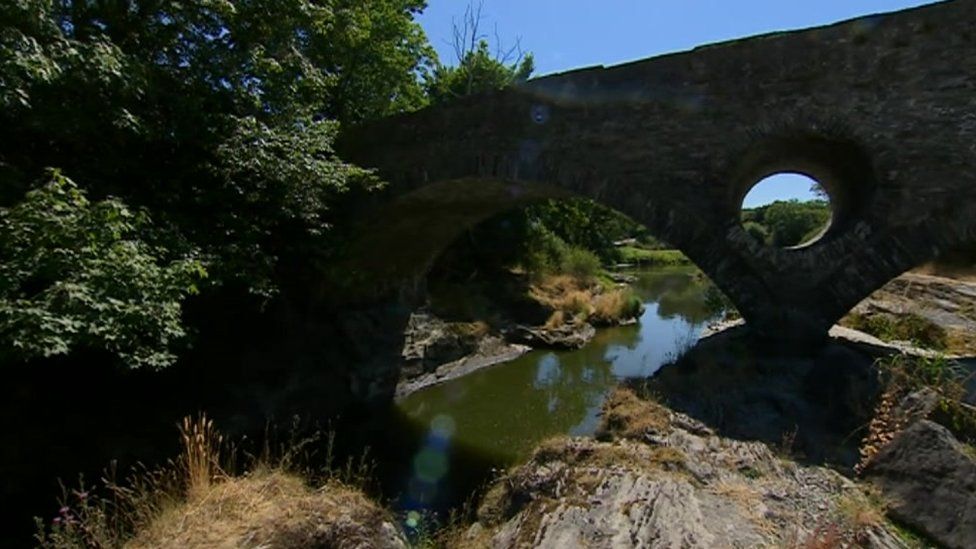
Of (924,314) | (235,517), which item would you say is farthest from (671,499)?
(924,314)

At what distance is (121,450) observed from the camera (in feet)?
21.0

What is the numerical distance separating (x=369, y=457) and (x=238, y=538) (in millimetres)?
5062

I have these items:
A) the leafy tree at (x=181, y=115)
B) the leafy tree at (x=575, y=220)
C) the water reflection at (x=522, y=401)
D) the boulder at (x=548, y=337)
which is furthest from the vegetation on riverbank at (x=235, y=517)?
the leafy tree at (x=575, y=220)

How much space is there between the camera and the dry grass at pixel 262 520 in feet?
9.72

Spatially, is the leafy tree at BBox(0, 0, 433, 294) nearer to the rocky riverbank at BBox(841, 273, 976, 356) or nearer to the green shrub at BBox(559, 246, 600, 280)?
the rocky riverbank at BBox(841, 273, 976, 356)

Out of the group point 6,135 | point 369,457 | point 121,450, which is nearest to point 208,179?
point 6,135

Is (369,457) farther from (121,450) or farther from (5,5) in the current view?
(5,5)

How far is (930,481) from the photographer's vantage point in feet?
11.0

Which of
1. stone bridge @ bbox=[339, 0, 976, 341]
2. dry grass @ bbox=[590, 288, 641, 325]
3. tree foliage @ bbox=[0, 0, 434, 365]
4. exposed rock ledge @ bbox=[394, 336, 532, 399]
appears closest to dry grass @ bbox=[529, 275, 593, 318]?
dry grass @ bbox=[590, 288, 641, 325]

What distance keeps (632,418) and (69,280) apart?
15.1 feet

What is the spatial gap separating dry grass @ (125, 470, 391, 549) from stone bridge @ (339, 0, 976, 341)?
16.7 feet

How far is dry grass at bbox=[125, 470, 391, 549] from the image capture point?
2.96 m

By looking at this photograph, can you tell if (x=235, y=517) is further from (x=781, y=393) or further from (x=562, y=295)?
(x=562, y=295)

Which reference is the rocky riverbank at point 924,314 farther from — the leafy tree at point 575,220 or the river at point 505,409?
the leafy tree at point 575,220
